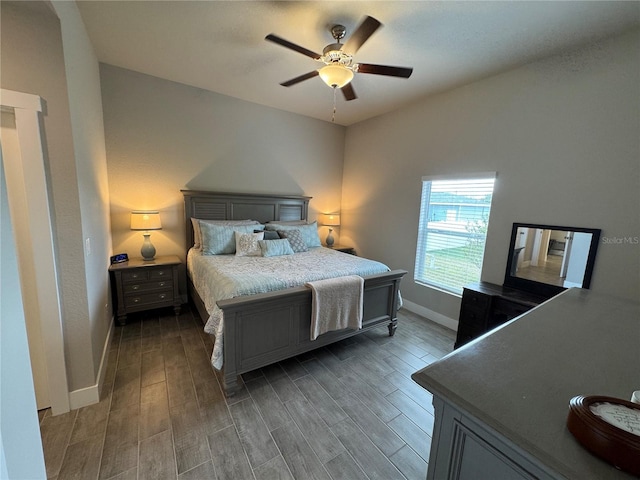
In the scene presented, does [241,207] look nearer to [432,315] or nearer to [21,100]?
[21,100]

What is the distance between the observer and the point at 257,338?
82.8 inches

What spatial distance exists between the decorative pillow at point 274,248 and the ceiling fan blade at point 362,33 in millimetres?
2106

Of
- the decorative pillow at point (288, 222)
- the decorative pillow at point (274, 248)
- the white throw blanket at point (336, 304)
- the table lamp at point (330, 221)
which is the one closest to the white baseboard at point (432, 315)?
the white throw blanket at point (336, 304)

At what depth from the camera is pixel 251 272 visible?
244 centimetres

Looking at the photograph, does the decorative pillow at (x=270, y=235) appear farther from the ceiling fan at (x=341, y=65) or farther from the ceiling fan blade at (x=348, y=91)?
the ceiling fan at (x=341, y=65)

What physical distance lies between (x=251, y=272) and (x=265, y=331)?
58cm

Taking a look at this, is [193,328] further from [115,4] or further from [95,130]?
[115,4]

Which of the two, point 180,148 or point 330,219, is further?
point 330,219

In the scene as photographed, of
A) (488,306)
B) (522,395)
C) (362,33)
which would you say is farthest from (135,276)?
(488,306)

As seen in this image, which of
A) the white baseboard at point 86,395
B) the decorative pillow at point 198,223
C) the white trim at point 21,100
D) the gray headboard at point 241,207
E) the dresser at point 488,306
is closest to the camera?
the white trim at point 21,100

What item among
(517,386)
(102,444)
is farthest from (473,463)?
(102,444)

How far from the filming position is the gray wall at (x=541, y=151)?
2.03 metres

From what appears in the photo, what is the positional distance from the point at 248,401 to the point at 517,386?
1.84 metres

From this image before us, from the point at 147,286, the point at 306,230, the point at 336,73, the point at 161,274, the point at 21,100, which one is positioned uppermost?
the point at 336,73
